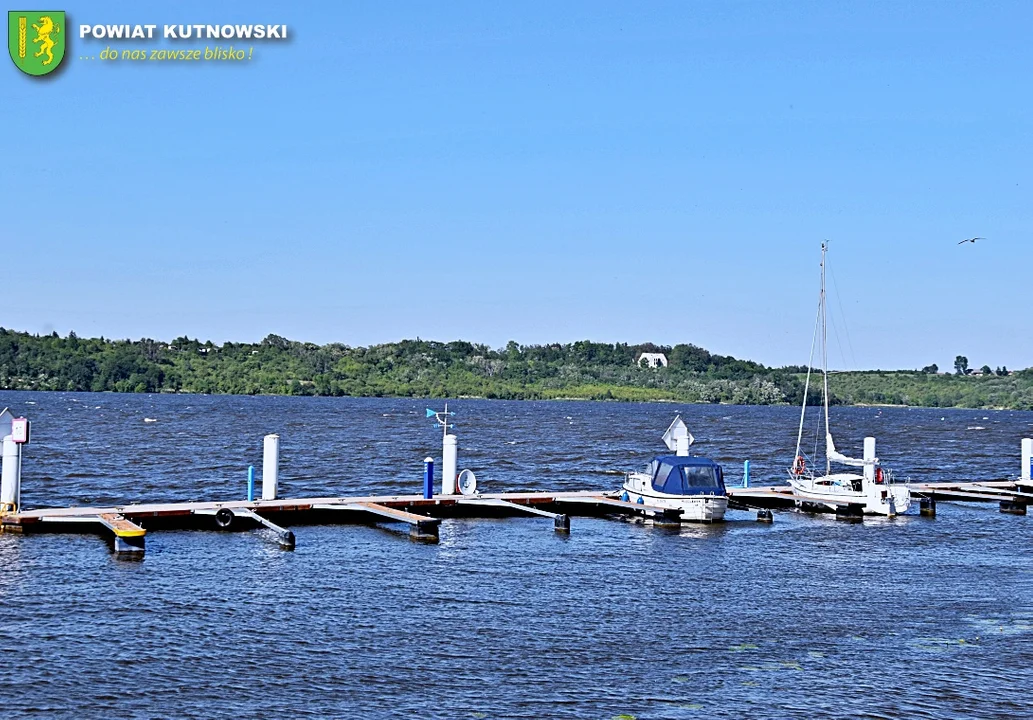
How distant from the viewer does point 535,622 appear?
24625 mm

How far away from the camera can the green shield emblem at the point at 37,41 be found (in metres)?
35.6

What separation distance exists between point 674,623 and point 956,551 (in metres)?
15.3

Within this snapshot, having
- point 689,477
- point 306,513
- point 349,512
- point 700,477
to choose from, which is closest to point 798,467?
point 700,477

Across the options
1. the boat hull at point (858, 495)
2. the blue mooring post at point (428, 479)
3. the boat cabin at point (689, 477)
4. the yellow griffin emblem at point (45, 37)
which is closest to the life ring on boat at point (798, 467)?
the boat hull at point (858, 495)

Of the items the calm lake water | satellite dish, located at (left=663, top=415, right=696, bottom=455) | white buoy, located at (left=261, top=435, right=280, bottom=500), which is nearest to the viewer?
the calm lake water

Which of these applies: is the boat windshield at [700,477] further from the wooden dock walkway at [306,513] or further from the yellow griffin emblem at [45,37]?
the yellow griffin emblem at [45,37]

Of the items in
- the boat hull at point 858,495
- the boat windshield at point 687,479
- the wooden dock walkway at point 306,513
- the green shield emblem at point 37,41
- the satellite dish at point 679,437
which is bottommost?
the wooden dock walkway at point 306,513

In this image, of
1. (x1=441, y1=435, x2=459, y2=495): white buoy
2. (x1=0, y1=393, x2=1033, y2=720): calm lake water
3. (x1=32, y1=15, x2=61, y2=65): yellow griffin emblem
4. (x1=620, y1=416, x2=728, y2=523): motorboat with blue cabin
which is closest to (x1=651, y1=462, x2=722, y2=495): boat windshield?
(x1=620, y1=416, x2=728, y2=523): motorboat with blue cabin

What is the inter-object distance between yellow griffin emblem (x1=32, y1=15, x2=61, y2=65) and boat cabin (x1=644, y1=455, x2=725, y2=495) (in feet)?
75.6

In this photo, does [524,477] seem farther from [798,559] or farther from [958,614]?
[958,614]

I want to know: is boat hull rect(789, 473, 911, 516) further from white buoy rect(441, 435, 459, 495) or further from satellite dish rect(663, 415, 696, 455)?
white buoy rect(441, 435, 459, 495)

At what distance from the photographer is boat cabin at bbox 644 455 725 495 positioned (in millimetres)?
40344

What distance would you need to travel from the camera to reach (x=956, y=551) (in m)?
36.4

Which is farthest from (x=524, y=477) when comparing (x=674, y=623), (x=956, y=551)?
(x=674, y=623)
